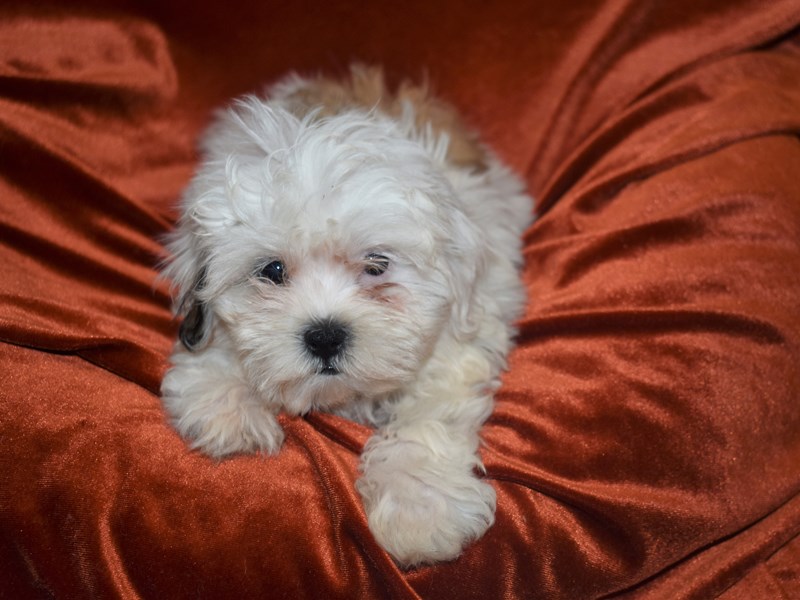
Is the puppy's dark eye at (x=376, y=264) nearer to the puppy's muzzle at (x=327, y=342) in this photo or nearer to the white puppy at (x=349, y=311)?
the white puppy at (x=349, y=311)

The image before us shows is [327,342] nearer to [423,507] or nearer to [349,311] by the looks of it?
[349,311]

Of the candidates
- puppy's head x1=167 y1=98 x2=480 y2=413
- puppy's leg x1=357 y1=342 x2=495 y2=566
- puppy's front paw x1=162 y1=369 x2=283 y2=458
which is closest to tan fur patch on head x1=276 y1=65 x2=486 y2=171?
puppy's head x1=167 y1=98 x2=480 y2=413

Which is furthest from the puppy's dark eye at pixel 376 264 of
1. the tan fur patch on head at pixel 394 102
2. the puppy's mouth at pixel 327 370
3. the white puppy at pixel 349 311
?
the tan fur patch on head at pixel 394 102

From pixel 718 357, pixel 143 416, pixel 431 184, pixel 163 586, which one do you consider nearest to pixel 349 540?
pixel 163 586

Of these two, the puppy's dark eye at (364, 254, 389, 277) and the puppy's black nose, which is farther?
the puppy's dark eye at (364, 254, 389, 277)

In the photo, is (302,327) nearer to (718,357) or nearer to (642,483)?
(642,483)

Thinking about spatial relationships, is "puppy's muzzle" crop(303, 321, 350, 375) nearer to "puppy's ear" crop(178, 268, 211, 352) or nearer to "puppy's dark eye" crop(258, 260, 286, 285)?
"puppy's dark eye" crop(258, 260, 286, 285)
